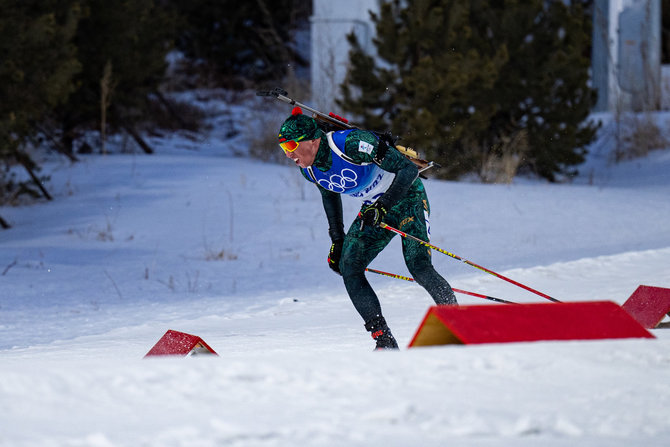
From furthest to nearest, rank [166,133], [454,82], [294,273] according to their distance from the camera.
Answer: [166,133]
[454,82]
[294,273]

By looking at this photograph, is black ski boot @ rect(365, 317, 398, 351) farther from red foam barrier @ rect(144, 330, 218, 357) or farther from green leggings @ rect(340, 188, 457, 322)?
red foam barrier @ rect(144, 330, 218, 357)

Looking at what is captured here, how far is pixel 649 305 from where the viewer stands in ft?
16.1

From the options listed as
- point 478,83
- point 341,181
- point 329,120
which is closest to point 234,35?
point 478,83

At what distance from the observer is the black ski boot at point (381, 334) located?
4.18 meters

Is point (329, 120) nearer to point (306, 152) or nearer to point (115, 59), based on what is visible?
point (306, 152)

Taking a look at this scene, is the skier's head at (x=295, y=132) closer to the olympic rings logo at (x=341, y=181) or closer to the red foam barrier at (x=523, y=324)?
the olympic rings logo at (x=341, y=181)

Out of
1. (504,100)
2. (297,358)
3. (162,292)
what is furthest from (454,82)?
(297,358)

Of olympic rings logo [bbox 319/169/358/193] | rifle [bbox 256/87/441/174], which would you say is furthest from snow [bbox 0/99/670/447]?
rifle [bbox 256/87/441/174]

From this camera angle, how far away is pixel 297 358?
335 centimetres

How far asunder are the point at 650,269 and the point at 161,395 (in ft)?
16.7

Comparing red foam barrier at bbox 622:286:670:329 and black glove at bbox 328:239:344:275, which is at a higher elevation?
black glove at bbox 328:239:344:275

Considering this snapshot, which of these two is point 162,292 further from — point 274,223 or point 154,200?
point 154,200

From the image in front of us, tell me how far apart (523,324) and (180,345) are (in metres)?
1.57

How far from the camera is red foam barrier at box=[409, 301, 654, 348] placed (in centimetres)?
357
